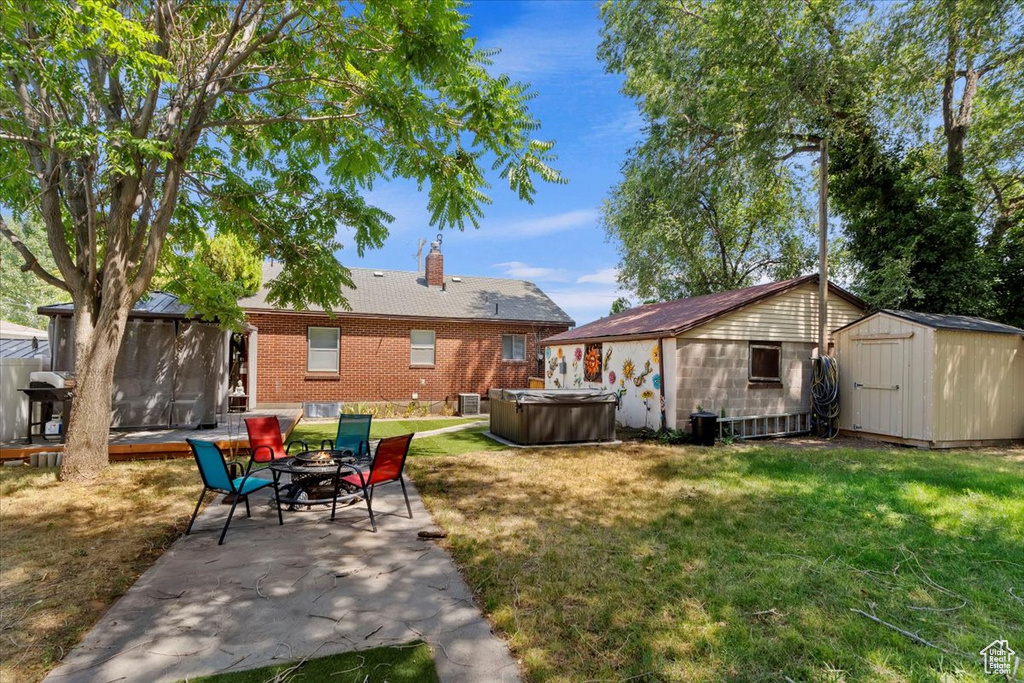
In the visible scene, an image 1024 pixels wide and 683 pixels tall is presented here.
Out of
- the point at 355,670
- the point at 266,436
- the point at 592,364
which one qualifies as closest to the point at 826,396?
the point at 592,364

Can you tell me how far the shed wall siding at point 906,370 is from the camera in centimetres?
998

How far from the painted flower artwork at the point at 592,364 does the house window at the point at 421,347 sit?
595 centimetres

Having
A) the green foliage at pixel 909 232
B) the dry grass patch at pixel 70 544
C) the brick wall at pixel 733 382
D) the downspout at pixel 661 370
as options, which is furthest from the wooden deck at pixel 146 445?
the green foliage at pixel 909 232

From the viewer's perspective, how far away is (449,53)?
19.6ft

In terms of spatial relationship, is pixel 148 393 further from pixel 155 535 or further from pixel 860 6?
pixel 860 6

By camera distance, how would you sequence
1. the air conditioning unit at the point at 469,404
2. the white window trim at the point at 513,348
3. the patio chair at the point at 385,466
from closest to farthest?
the patio chair at the point at 385,466, the air conditioning unit at the point at 469,404, the white window trim at the point at 513,348

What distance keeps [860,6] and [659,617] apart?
56.9ft

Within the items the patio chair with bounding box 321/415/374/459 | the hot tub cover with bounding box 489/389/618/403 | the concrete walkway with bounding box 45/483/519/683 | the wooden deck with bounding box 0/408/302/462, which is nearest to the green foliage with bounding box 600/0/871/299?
the hot tub cover with bounding box 489/389/618/403

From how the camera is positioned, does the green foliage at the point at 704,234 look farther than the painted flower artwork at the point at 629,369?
Yes

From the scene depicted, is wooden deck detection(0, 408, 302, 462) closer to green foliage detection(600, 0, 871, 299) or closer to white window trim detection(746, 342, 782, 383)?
white window trim detection(746, 342, 782, 383)

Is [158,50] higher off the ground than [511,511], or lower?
higher

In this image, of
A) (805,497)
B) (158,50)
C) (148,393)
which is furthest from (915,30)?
(148,393)

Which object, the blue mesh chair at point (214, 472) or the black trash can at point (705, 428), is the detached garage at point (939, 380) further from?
the blue mesh chair at point (214, 472)

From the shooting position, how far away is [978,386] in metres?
10.4
